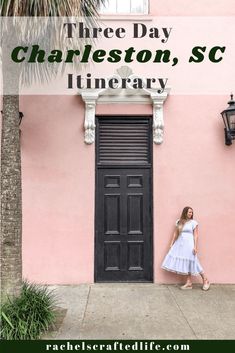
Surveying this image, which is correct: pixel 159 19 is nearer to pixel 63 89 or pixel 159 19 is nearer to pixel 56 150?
pixel 63 89

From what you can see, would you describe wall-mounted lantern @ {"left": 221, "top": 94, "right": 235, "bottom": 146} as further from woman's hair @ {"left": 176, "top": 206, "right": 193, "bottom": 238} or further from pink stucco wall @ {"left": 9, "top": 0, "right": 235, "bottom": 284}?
woman's hair @ {"left": 176, "top": 206, "right": 193, "bottom": 238}

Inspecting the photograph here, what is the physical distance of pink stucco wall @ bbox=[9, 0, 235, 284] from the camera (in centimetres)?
626

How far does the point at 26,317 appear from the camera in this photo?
393 cm

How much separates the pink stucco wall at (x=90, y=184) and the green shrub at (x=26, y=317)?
80.3 inches

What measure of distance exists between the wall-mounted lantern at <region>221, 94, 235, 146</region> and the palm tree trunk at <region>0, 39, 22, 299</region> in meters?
3.71

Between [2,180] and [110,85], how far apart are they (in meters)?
3.06

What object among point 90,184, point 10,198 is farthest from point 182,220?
point 10,198

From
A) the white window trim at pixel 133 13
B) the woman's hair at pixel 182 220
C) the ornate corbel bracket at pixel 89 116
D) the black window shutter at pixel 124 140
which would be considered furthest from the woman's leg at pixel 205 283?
the white window trim at pixel 133 13

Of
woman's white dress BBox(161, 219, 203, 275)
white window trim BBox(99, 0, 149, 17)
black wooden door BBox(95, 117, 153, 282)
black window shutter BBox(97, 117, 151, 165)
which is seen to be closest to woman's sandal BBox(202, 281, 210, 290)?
woman's white dress BBox(161, 219, 203, 275)

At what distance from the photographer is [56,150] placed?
21.0 feet

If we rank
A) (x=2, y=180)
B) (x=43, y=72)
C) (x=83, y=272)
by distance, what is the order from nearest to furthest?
1. (x=2, y=180)
2. (x=43, y=72)
3. (x=83, y=272)

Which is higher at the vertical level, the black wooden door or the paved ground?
the black wooden door

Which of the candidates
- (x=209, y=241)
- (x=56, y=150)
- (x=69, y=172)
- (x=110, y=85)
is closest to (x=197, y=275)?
(x=209, y=241)

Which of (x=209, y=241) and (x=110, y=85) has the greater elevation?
(x=110, y=85)
